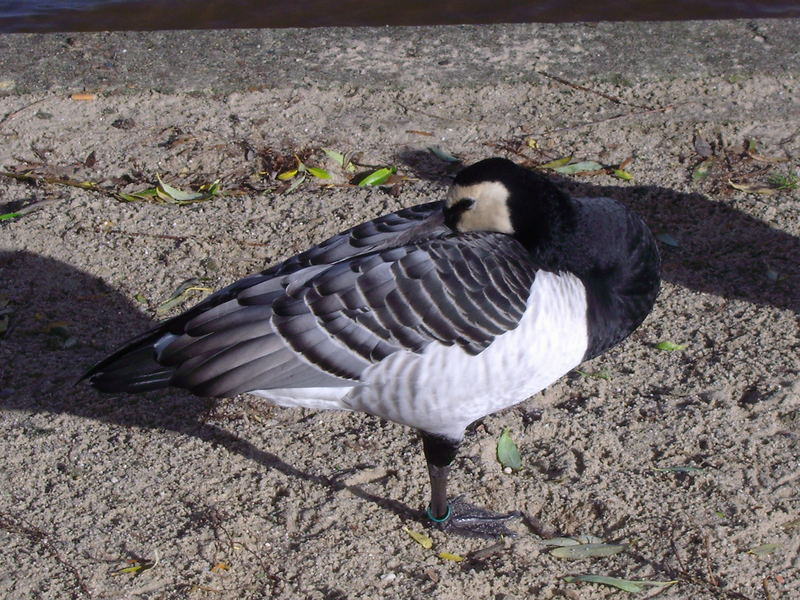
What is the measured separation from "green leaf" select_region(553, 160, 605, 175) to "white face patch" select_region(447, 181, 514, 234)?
1900 mm

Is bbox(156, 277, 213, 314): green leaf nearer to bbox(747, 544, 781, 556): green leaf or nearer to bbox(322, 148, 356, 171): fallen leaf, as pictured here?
bbox(322, 148, 356, 171): fallen leaf

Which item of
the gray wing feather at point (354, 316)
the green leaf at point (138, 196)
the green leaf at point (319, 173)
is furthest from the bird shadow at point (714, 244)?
the gray wing feather at point (354, 316)

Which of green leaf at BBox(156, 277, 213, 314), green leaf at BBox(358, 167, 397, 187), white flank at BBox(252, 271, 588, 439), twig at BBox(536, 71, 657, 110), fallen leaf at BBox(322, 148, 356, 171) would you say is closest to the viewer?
white flank at BBox(252, 271, 588, 439)

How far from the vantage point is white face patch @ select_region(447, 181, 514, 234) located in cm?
326

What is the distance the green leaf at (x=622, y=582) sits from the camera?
3143mm

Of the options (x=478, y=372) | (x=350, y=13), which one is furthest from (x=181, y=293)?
(x=350, y=13)

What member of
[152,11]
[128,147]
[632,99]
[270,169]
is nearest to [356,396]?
[270,169]

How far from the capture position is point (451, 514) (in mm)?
3432

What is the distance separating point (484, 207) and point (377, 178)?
1.83m

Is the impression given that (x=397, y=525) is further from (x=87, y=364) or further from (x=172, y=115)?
(x=172, y=115)

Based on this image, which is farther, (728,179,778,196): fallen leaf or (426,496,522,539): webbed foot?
(728,179,778,196): fallen leaf

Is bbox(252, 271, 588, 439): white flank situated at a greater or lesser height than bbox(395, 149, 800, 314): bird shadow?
greater

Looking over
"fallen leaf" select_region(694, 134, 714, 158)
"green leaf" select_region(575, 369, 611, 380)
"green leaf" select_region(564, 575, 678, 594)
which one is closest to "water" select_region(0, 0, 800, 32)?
"fallen leaf" select_region(694, 134, 714, 158)

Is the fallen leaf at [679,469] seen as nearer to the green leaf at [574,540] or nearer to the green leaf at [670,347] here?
the green leaf at [574,540]
